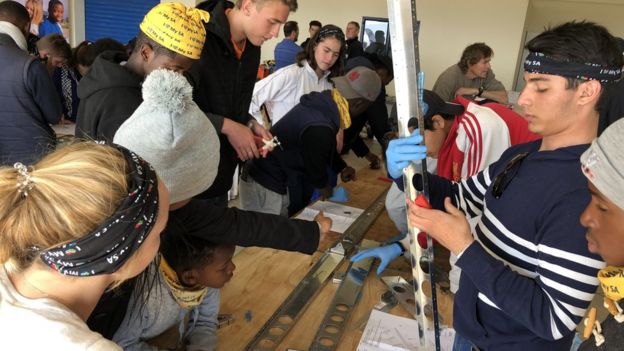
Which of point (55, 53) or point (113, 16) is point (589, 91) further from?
point (113, 16)

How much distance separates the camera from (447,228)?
100cm

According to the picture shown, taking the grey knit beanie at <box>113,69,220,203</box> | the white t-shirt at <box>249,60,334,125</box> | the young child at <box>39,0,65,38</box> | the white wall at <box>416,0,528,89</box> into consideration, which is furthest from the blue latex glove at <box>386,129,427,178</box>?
the white wall at <box>416,0,528,89</box>

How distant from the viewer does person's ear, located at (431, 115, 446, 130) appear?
189 cm

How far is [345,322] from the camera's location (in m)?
1.35

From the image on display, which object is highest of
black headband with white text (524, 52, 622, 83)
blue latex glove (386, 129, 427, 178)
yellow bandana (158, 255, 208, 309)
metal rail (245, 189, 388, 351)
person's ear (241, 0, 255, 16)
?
person's ear (241, 0, 255, 16)

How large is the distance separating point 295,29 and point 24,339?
5745 mm

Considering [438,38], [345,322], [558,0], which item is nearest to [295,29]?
[438,38]

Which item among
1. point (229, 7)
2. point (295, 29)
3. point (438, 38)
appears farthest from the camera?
point (438, 38)

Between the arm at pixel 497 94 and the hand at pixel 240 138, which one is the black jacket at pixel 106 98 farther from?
the arm at pixel 497 94

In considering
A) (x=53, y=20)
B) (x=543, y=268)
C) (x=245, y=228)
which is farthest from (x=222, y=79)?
(x=53, y=20)

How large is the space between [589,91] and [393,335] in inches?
30.7

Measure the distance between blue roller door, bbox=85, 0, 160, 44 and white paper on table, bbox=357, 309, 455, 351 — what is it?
24.7ft

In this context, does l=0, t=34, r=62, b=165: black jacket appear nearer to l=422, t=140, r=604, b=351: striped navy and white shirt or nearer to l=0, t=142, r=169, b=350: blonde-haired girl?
l=0, t=142, r=169, b=350: blonde-haired girl

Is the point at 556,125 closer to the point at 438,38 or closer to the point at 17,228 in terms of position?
the point at 17,228
